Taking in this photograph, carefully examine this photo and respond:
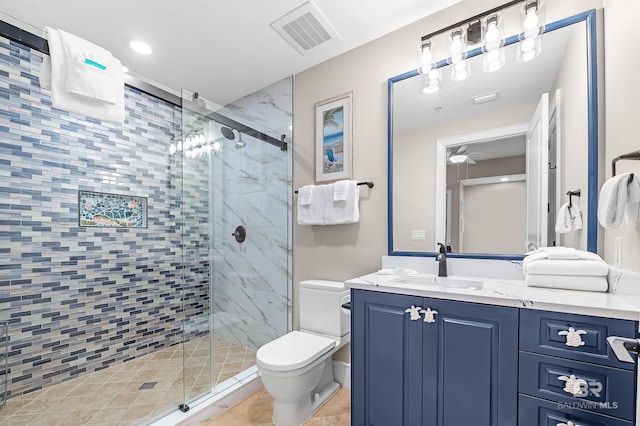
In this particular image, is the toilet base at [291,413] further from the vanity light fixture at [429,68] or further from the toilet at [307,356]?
the vanity light fixture at [429,68]

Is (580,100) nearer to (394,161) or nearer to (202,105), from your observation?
(394,161)

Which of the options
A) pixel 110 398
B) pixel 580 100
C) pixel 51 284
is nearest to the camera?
pixel 580 100

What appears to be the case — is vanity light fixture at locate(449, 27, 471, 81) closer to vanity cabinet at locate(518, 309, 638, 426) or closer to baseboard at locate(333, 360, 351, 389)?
vanity cabinet at locate(518, 309, 638, 426)

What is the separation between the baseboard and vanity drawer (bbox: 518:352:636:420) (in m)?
1.26

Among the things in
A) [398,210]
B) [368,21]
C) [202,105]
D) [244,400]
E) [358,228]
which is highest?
[368,21]

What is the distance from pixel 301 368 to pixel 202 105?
1.93 meters

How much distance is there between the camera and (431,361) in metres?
1.26

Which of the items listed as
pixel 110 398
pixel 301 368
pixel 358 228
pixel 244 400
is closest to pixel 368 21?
pixel 358 228

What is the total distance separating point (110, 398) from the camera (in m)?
1.88

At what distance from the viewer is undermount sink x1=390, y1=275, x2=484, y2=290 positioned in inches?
60.8

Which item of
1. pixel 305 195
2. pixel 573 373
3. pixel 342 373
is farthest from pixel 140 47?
pixel 573 373

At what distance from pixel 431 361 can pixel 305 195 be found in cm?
141

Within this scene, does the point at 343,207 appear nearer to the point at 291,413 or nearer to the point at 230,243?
the point at 230,243

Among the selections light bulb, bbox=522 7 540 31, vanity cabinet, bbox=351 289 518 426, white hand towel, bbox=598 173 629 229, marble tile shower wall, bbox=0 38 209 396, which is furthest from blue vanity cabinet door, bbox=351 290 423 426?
light bulb, bbox=522 7 540 31
